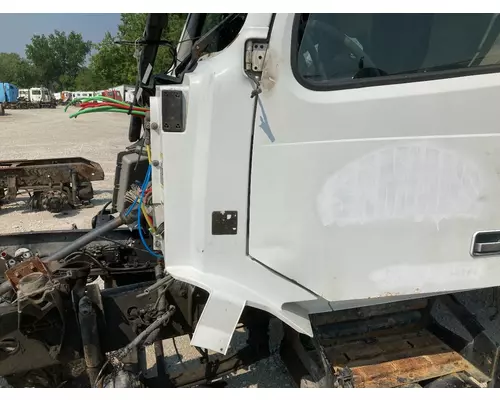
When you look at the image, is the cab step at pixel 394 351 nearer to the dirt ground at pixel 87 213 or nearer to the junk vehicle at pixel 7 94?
the dirt ground at pixel 87 213

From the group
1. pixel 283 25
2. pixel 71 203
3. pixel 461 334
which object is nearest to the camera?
pixel 283 25

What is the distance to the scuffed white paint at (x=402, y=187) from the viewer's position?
192 centimetres

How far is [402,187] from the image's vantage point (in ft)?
6.45

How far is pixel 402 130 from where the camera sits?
1.89 m

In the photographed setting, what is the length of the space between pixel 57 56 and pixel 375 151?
8587cm

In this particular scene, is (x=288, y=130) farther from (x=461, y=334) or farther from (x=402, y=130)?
(x=461, y=334)

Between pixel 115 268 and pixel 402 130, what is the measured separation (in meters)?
2.20

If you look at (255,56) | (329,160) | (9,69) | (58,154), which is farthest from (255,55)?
(9,69)

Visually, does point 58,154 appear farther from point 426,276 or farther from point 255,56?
point 426,276

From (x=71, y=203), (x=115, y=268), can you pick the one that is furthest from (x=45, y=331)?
(x=71, y=203)

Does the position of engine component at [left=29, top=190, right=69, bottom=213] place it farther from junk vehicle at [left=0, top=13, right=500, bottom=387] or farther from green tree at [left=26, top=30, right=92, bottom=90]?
green tree at [left=26, top=30, right=92, bottom=90]

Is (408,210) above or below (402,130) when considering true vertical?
below

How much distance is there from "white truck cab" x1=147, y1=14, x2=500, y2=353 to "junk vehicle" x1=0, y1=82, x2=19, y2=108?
41.3m

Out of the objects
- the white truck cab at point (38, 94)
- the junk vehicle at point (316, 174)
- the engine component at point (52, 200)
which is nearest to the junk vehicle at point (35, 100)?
the white truck cab at point (38, 94)
